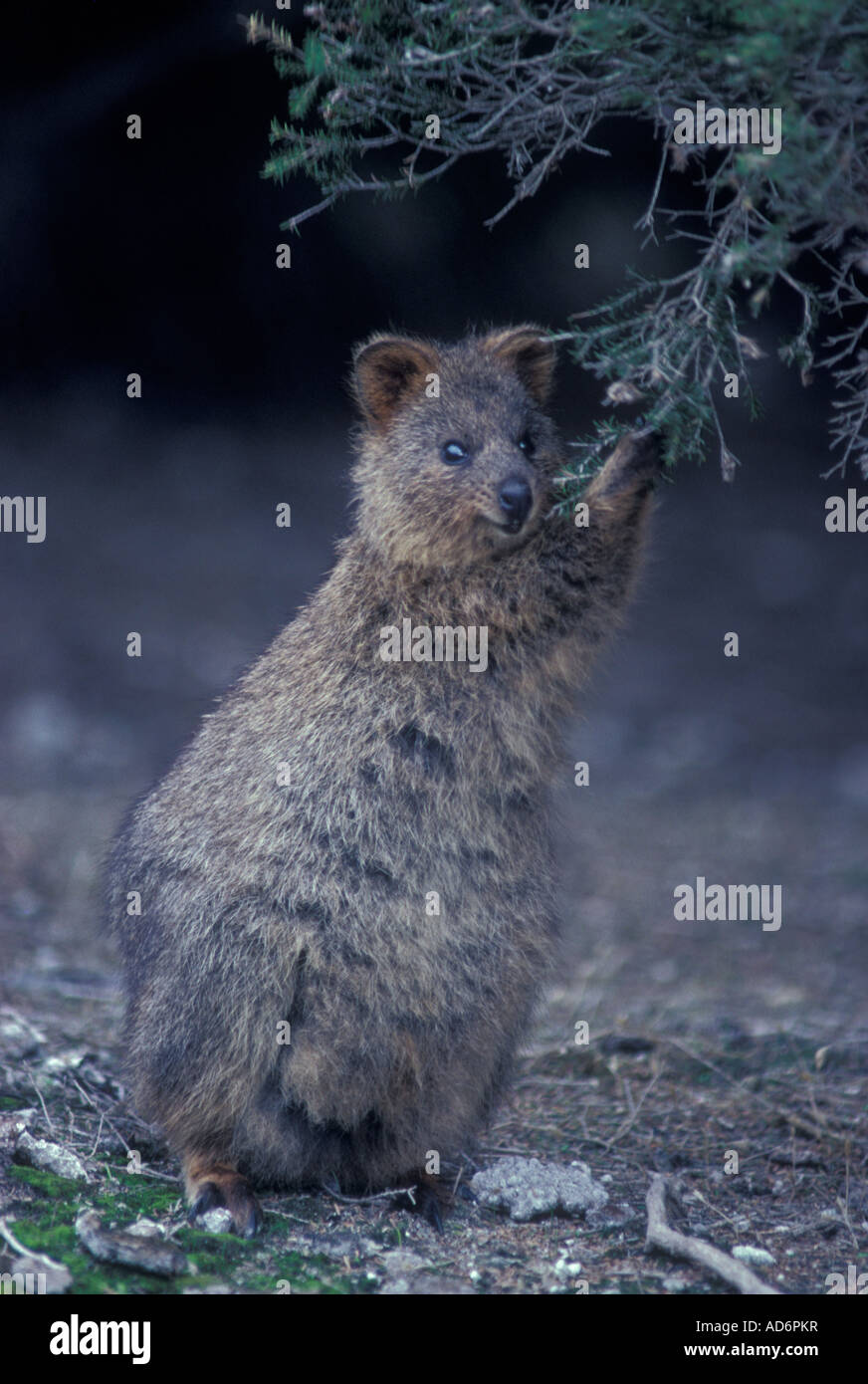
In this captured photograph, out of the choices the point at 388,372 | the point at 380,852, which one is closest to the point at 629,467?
the point at 388,372

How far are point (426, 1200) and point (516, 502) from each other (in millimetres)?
2856

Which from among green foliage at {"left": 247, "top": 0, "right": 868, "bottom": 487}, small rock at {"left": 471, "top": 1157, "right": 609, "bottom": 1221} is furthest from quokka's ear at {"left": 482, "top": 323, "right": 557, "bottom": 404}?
small rock at {"left": 471, "top": 1157, "right": 609, "bottom": 1221}

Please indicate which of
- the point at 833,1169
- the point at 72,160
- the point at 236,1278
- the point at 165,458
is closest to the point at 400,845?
the point at 236,1278

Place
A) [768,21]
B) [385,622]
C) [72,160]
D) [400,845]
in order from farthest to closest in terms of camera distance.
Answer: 1. [72,160]
2. [385,622]
3. [400,845]
4. [768,21]

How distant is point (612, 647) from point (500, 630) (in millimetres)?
539

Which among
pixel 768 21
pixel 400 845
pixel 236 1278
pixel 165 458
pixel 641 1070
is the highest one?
pixel 165 458

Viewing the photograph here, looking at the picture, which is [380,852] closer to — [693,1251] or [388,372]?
[693,1251]

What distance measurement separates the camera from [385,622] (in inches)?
240

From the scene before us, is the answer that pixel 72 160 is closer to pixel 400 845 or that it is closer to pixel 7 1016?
pixel 7 1016

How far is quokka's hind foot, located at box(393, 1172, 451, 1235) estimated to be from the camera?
5.70 m

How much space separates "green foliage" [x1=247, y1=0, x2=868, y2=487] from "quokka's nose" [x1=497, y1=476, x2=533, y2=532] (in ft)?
0.81

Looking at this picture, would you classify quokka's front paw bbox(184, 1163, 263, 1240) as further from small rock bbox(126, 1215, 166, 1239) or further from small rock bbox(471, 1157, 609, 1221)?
small rock bbox(471, 1157, 609, 1221)

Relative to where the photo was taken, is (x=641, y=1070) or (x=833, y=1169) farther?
(x=641, y=1070)

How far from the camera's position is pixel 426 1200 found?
578 cm
